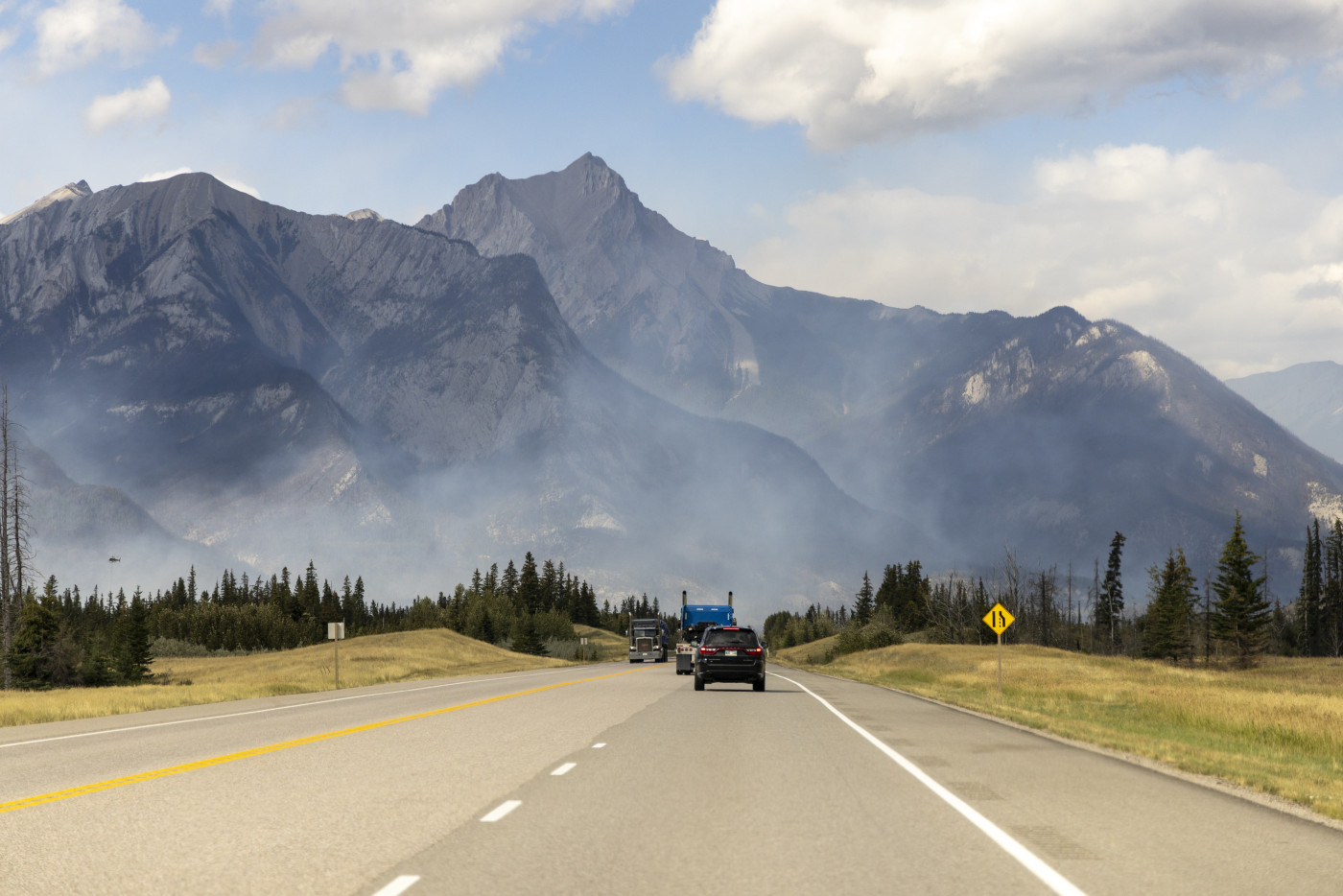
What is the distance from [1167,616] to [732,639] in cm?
10496

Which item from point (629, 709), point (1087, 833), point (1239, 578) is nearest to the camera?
point (1087, 833)

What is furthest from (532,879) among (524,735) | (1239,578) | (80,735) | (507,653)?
(1239,578)

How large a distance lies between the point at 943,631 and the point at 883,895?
138m

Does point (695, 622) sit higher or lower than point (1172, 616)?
higher

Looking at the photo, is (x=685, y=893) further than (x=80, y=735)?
No

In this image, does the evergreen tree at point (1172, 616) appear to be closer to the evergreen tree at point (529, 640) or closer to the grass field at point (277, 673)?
the evergreen tree at point (529, 640)

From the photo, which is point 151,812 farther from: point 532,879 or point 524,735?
point 524,735

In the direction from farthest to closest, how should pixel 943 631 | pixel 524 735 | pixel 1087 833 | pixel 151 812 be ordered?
pixel 943 631 → pixel 524 735 → pixel 151 812 → pixel 1087 833

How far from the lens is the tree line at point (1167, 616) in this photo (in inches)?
4454

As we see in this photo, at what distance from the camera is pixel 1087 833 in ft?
32.5

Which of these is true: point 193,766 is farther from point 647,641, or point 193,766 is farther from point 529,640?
point 529,640

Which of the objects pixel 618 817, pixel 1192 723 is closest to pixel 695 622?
pixel 1192 723

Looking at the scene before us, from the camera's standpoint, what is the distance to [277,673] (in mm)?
75812

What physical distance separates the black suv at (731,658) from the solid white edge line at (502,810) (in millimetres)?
23734
